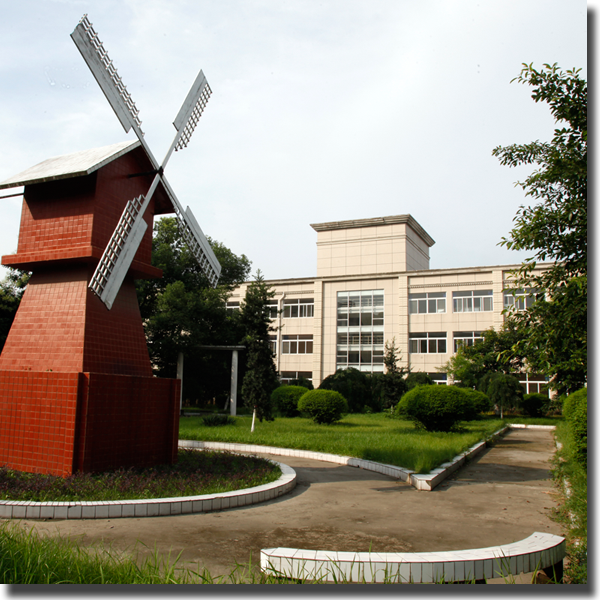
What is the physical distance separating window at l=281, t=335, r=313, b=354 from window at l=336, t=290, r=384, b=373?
2495 millimetres

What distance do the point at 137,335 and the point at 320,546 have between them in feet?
18.8

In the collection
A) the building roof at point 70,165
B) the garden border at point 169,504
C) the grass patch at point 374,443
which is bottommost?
the grass patch at point 374,443

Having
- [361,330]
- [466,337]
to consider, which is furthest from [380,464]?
[361,330]

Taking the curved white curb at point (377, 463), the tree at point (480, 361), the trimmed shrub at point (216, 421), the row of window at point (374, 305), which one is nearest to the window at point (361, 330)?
the row of window at point (374, 305)

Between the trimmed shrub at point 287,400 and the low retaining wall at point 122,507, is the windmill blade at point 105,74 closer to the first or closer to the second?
the low retaining wall at point 122,507

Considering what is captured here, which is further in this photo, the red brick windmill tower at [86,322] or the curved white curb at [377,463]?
the curved white curb at [377,463]

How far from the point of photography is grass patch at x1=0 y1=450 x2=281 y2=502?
6574 mm

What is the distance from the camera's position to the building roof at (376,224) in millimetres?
37875

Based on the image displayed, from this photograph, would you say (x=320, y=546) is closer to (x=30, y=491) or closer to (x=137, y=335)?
(x=30, y=491)

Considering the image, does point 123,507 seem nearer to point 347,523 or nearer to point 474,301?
point 347,523

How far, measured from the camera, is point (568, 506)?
6508 millimetres

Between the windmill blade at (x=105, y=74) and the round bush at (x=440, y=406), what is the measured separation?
12.7 metres

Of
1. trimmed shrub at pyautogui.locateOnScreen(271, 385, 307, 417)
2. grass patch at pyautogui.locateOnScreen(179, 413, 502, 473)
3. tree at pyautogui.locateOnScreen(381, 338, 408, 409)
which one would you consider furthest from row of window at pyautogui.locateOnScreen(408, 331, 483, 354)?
grass patch at pyautogui.locateOnScreen(179, 413, 502, 473)

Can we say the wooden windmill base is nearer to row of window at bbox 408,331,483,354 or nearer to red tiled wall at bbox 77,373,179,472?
red tiled wall at bbox 77,373,179,472
